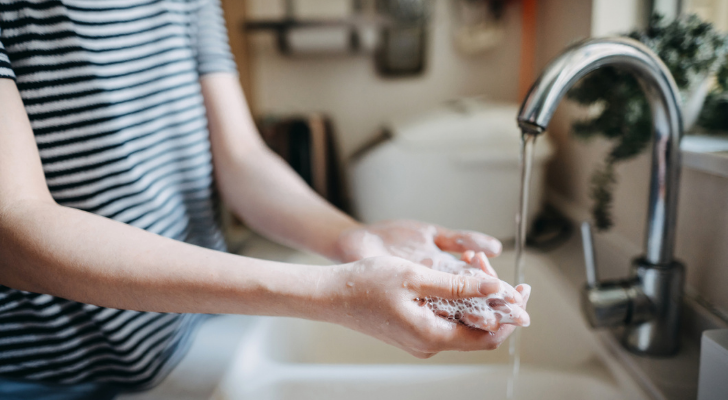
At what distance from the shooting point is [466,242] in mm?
428

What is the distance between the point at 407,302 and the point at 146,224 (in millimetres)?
337

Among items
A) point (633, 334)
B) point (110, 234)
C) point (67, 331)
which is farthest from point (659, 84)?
point (67, 331)

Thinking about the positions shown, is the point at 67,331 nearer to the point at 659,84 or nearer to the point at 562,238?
the point at 659,84

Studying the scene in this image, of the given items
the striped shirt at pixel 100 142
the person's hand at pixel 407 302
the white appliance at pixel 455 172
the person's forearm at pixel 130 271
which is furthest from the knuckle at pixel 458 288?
the white appliance at pixel 455 172

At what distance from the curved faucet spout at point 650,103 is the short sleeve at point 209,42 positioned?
440mm

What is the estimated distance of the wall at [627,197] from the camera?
1.67ft

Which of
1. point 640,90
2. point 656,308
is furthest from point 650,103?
point 656,308

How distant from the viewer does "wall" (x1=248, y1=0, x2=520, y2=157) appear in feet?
4.19

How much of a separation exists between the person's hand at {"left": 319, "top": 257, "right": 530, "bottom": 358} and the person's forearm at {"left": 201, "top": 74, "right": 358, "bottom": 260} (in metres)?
0.18

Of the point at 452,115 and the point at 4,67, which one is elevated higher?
the point at 4,67

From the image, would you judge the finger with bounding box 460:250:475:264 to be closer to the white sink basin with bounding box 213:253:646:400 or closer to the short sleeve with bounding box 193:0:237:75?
the white sink basin with bounding box 213:253:646:400

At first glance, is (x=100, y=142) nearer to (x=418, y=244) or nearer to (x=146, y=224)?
(x=146, y=224)

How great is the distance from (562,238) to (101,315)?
816 millimetres

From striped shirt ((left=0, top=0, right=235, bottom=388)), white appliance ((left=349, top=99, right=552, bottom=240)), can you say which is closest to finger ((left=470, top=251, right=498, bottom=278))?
striped shirt ((left=0, top=0, right=235, bottom=388))
